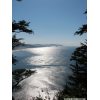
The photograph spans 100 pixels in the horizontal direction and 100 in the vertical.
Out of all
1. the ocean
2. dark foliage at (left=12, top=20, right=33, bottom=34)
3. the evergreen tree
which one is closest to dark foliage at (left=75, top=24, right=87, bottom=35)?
the evergreen tree

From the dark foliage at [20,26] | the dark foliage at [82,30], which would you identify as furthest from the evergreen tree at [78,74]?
the dark foliage at [20,26]

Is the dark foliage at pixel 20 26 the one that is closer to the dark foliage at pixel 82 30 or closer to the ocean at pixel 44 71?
the ocean at pixel 44 71

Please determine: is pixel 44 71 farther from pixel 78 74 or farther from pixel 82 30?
pixel 82 30

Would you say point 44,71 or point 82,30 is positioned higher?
point 82,30

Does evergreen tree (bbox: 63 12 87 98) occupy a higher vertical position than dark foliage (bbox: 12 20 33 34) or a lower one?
lower

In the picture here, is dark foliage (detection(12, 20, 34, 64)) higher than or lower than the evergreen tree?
higher

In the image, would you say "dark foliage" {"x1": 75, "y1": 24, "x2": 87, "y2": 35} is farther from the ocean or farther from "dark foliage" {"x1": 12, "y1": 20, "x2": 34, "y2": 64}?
"dark foliage" {"x1": 12, "y1": 20, "x2": 34, "y2": 64}

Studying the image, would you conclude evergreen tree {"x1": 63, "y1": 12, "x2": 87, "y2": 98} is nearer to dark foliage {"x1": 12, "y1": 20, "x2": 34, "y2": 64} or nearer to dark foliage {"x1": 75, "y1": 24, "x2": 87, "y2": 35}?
dark foliage {"x1": 75, "y1": 24, "x2": 87, "y2": 35}

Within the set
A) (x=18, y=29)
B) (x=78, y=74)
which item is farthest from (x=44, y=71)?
(x=18, y=29)
